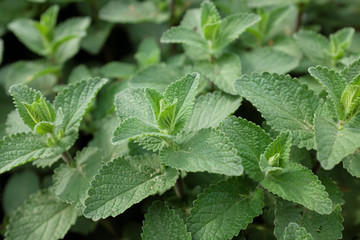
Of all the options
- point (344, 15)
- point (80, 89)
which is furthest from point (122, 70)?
point (344, 15)

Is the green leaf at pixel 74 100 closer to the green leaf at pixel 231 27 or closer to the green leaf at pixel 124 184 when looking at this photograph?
the green leaf at pixel 124 184

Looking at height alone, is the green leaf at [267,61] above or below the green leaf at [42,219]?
above

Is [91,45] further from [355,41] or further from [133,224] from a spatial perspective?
[355,41]

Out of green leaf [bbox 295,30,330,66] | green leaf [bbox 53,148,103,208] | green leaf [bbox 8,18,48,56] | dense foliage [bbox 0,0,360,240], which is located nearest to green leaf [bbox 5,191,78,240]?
dense foliage [bbox 0,0,360,240]

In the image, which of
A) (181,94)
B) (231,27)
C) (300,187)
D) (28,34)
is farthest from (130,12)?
(300,187)

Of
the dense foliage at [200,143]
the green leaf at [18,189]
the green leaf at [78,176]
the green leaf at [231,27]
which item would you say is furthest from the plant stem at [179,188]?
the green leaf at [18,189]

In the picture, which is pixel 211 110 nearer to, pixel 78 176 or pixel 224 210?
pixel 224 210
